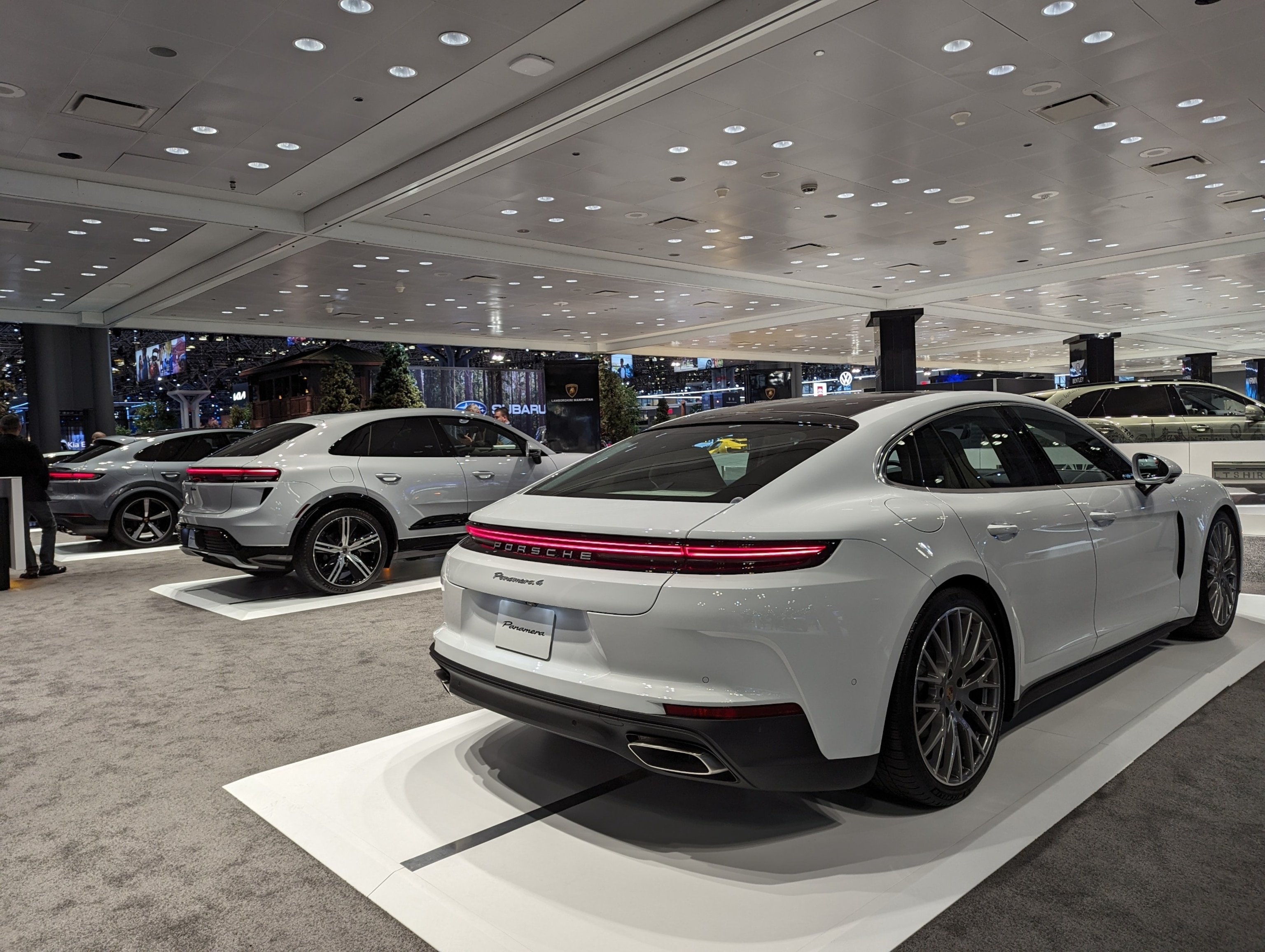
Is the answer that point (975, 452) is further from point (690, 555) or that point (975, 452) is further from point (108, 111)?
point (108, 111)

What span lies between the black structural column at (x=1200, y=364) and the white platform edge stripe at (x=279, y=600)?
1732 inches

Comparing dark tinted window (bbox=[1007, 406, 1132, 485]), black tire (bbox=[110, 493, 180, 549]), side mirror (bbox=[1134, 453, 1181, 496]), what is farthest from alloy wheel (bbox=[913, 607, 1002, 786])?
black tire (bbox=[110, 493, 180, 549])

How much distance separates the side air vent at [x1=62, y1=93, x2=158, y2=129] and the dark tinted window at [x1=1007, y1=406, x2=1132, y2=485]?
9.42 metres

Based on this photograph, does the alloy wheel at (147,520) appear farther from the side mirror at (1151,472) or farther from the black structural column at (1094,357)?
the black structural column at (1094,357)

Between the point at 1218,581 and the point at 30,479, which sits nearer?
the point at 1218,581

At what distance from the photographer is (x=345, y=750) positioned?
3.15m

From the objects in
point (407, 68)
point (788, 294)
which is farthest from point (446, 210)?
point (788, 294)

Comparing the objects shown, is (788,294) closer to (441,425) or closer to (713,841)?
(441,425)

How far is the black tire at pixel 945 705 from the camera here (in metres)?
2.27

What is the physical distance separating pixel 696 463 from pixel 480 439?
454 centimetres

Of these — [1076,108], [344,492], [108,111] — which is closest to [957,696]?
[344,492]

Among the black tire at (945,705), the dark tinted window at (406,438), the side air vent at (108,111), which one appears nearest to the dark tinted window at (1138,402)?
the dark tinted window at (406,438)

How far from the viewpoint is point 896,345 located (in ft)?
80.4

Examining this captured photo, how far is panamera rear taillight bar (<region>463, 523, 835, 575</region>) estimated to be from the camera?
2.10 metres
